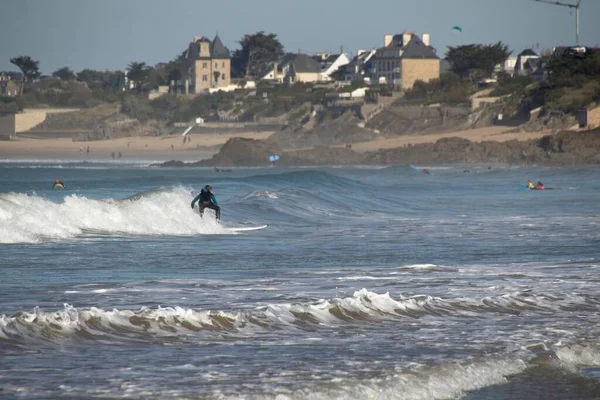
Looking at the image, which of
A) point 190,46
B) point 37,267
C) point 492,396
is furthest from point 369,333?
point 190,46

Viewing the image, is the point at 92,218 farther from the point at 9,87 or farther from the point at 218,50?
the point at 9,87

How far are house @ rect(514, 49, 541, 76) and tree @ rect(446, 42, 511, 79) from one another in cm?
236

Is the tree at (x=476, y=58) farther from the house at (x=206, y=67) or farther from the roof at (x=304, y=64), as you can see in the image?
the house at (x=206, y=67)

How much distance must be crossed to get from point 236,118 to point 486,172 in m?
50.8

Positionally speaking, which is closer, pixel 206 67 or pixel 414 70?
pixel 414 70

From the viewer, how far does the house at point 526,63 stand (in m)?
104

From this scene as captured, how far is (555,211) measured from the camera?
30.4m

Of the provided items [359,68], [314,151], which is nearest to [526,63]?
[359,68]

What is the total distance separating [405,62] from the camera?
4427 inches

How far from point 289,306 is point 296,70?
11840 cm

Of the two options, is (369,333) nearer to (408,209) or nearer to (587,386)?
(587,386)

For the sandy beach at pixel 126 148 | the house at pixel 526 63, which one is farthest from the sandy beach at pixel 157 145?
the house at pixel 526 63

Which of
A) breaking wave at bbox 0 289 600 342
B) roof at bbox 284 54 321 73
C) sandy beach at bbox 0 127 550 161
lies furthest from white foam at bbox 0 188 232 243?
roof at bbox 284 54 321 73

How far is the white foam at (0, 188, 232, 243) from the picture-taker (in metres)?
20.7
